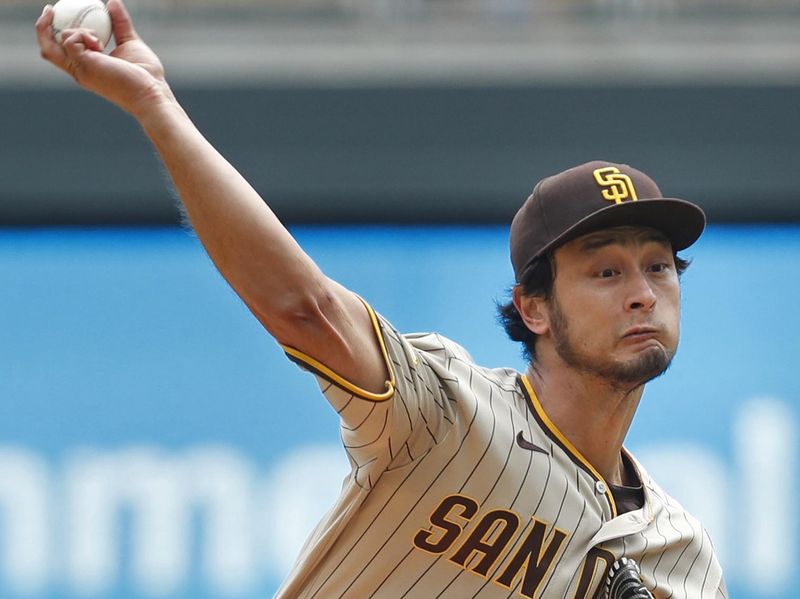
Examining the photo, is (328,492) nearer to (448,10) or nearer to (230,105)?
(230,105)

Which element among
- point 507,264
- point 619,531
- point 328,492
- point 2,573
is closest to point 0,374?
point 2,573

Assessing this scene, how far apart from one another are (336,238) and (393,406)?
4.65 meters

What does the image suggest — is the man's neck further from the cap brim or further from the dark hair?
the cap brim

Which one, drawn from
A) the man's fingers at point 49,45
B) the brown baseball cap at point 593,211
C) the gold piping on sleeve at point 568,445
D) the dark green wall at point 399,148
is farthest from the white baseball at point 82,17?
the dark green wall at point 399,148

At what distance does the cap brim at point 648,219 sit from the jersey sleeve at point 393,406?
38cm

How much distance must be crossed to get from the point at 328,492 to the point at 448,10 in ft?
8.16

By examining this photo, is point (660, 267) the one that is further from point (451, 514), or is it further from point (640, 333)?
point (451, 514)

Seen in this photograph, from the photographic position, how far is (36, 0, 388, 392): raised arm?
198 centimetres

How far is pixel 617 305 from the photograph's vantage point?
2512 mm

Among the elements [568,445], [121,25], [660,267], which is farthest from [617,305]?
[121,25]

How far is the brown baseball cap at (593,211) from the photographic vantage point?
8.34 ft

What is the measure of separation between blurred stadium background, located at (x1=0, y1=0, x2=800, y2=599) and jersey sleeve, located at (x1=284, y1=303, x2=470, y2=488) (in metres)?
4.17

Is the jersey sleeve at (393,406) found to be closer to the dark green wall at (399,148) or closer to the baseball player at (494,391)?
the baseball player at (494,391)

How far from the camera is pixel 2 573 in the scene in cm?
647
